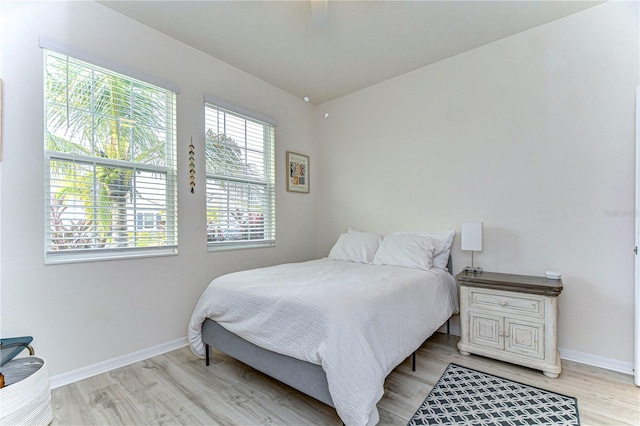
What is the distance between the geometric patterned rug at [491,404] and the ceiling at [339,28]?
8.08 feet

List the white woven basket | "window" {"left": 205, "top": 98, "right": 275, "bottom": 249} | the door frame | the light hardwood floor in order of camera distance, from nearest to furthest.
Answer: the white woven basket < the light hardwood floor < the door frame < "window" {"left": 205, "top": 98, "right": 275, "bottom": 249}

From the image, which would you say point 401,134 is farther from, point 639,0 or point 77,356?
point 77,356

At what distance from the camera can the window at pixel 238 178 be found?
9.91 ft

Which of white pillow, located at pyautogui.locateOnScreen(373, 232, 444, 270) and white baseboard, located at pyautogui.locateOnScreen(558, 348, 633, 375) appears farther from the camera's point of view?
white pillow, located at pyautogui.locateOnScreen(373, 232, 444, 270)

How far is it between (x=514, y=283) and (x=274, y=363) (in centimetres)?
183

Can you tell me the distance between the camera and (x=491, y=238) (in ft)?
9.10

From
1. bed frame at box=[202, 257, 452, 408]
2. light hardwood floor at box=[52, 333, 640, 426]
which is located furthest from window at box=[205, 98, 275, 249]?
light hardwood floor at box=[52, 333, 640, 426]

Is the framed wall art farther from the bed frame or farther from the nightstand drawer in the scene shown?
the nightstand drawer

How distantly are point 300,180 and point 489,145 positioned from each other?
2184mm

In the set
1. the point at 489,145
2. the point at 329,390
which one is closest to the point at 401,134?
the point at 489,145

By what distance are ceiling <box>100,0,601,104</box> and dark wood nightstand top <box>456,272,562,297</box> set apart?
6.95 feet

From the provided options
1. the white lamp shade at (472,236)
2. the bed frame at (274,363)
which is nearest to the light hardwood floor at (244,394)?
the bed frame at (274,363)

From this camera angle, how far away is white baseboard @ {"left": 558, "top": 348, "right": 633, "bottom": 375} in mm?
2184

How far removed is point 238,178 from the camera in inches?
128
